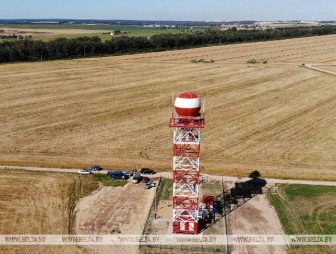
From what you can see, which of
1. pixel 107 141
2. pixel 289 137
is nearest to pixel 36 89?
pixel 107 141

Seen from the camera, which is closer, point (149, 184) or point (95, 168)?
point (149, 184)

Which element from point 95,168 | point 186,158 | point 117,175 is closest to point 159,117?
point 95,168

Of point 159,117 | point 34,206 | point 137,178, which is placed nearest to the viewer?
point 34,206

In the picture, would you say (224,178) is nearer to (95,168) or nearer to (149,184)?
(149,184)

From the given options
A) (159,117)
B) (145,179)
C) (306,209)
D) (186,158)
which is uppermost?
(186,158)

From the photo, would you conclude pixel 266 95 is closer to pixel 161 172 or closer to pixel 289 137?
pixel 289 137

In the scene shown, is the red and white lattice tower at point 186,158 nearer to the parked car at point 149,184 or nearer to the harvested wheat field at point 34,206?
the parked car at point 149,184

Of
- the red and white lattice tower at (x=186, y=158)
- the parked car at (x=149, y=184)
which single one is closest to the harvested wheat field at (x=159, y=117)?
the parked car at (x=149, y=184)
